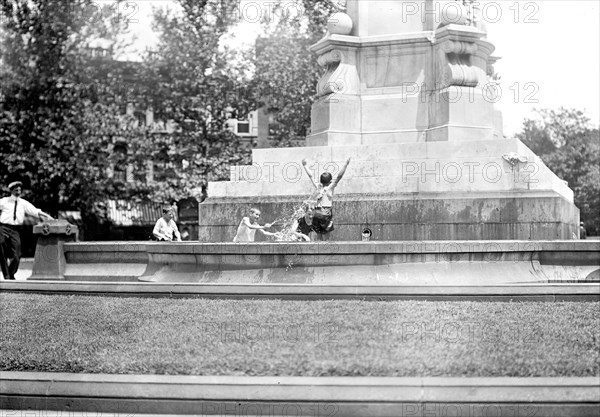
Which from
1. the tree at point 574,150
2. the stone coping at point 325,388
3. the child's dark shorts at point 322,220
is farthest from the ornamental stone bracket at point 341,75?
the tree at point 574,150

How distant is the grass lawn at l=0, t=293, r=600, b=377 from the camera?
292 inches

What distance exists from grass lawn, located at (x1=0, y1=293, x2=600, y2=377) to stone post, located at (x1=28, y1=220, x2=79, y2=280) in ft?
14.2

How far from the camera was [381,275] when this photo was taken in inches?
430

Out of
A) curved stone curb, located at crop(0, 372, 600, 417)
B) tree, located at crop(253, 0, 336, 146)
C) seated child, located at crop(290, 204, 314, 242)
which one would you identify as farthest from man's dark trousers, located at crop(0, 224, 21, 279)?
tree, located at crop(253, 0, 336, 146)

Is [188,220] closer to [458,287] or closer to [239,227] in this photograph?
[239,227]

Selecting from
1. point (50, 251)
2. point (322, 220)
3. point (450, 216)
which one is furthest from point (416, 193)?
point (50, 251)

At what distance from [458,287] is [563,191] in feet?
23.4

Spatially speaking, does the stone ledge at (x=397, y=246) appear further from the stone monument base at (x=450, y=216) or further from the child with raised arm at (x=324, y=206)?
the child with raised arm at (x=324, y=206)

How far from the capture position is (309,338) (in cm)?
827

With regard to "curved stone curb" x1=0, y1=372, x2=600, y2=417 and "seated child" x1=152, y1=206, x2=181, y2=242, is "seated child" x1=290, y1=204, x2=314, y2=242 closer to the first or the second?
"seated child" x1=152, y1=206, x2=181, y2=242

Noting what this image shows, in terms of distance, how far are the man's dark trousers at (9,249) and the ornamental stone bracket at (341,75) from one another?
6.44 meters

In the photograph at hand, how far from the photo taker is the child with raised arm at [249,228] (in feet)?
47.3

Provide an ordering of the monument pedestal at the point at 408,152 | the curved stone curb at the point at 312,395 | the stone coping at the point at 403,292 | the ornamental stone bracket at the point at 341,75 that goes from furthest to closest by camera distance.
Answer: the ornamental stone bracket at the point at 341,75 < the monument pedestal at the point at 408,152 < the stone coping at the point at 403,292 < the curved stone curb at the point at 312,395

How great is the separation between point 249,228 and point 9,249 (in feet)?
13.8
